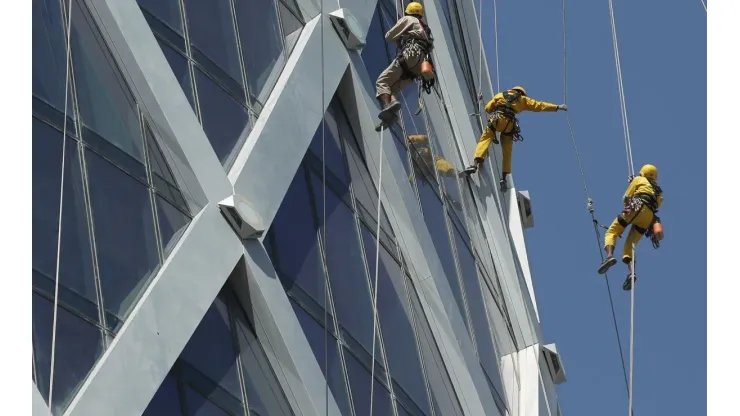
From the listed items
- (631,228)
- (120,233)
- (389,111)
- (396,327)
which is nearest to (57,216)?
(120,233)

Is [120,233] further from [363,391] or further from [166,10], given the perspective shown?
[363,391]

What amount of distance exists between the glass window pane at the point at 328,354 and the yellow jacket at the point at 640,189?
560 cm

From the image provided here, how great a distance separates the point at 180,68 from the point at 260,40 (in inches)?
119

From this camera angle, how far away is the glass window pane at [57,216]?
2353cm

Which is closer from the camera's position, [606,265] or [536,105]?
[606,265]

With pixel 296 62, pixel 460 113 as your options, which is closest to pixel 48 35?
pixel 296 62

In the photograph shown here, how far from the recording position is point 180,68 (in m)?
28.1

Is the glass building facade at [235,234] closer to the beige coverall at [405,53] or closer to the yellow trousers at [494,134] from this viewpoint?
the yellow trousers at [494,134]

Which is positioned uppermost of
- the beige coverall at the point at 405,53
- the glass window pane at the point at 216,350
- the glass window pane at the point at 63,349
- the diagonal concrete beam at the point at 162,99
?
the beige coverall at the point at 405,53

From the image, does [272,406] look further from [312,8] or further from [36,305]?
[312,8]

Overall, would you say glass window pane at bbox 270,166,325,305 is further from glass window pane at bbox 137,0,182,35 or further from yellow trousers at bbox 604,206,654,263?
yellow trousers at bbox 604,206,654,263

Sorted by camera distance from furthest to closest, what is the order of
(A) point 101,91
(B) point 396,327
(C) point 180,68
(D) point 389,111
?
(B) point 396,327
(D) point 389,111
(C) point 180,68
(A) point 101,91

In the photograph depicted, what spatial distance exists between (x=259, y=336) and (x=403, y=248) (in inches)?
262

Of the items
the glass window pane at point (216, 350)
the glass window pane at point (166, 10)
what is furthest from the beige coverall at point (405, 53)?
the glass window pane at point (216, 350)
